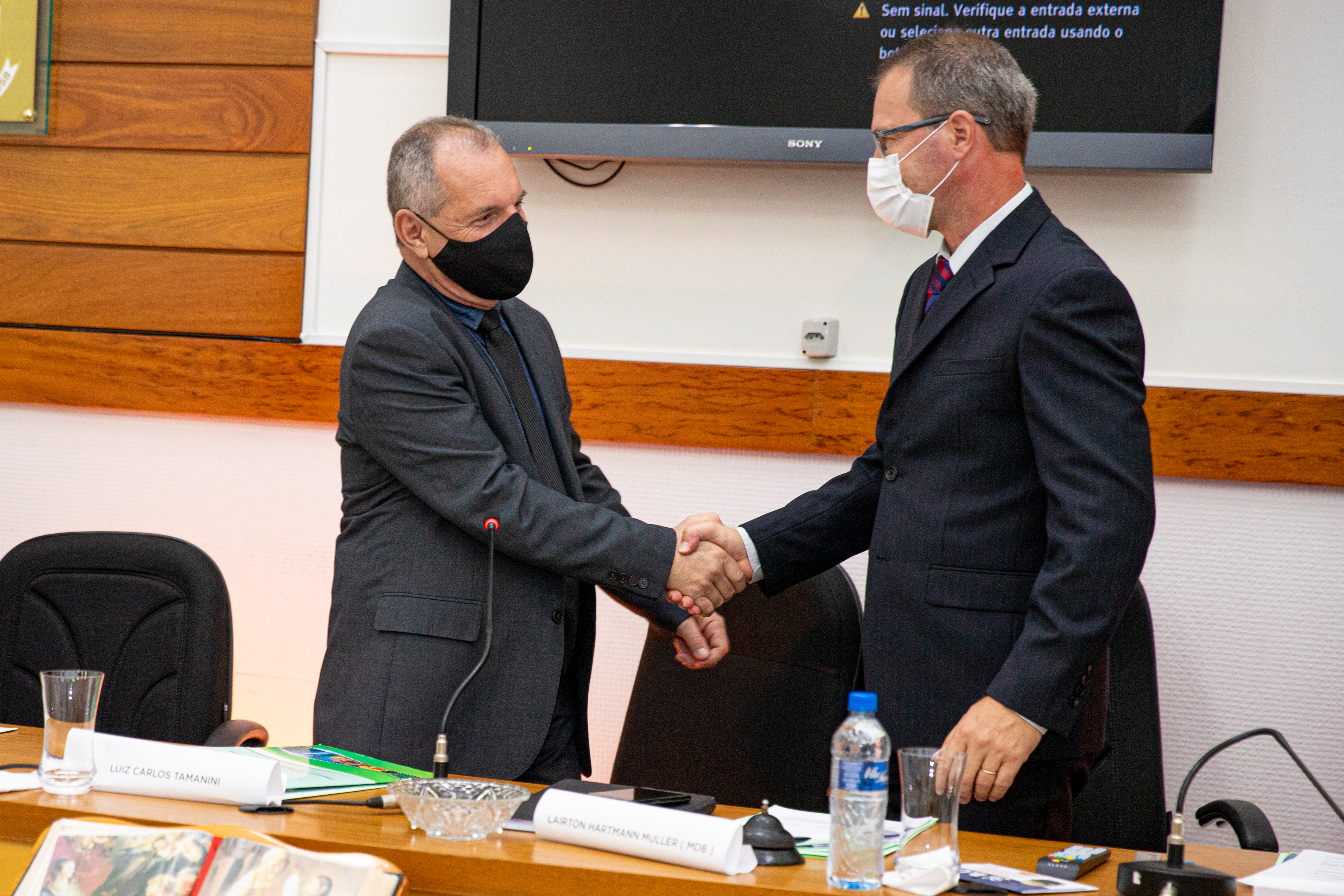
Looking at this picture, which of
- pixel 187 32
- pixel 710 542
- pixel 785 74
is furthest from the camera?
pixel 187 32

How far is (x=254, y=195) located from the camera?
310cm

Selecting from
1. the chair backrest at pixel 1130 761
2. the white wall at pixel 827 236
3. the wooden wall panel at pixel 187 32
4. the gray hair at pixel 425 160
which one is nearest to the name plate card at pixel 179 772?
the gray hair at pixel 425 160

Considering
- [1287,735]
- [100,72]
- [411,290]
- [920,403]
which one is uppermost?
[100,72]

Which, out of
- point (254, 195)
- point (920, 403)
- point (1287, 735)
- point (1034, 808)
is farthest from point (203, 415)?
point (1287, 735)

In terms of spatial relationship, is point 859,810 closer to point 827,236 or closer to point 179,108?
point 827,236

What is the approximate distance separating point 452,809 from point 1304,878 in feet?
3.00

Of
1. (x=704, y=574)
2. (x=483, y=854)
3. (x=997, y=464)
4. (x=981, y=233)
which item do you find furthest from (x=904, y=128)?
(x=483, y=854)

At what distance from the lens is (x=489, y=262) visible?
2111 millimetres

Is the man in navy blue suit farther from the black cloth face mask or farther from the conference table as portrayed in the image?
the black cloth face mask

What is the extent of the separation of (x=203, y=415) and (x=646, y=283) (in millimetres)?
1195

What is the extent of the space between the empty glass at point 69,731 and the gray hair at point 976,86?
4.73 ft

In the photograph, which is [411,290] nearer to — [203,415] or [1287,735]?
[203,415]

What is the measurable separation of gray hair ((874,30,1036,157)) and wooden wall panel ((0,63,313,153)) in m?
1.73

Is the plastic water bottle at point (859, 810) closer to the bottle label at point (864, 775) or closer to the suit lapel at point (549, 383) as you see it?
the bottle label at point (864, 775)
